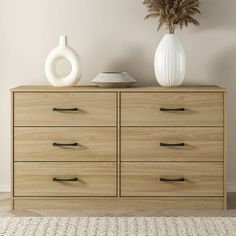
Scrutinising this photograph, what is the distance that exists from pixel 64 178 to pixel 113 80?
649 millimetres

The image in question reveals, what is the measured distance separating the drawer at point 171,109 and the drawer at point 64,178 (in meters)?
0.32

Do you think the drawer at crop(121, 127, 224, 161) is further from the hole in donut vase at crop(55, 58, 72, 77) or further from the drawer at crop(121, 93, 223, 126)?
the hole in donut vase at crop(55, 58, 72, 77)

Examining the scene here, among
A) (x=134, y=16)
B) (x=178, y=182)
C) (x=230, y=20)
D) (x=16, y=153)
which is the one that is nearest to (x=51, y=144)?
(x=16, y=153)

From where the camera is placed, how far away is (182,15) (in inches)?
158

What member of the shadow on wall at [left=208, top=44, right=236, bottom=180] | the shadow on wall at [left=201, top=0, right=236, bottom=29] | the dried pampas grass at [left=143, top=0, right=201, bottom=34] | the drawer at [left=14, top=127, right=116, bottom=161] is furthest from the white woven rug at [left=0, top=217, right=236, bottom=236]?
the shadow on wall at [left=201, top=0, right=236, bottom=29]

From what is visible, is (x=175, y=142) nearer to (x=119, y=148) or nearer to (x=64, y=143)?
(x=119, y=148)

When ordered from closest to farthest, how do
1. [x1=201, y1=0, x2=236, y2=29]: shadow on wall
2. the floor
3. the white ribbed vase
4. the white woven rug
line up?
the white woven rug → the floor → the white ribbed vase → [x1=201, y1=0, x2=236, y2=29]: shadow on wall

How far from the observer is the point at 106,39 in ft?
13.9

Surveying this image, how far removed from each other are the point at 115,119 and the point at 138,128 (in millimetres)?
144

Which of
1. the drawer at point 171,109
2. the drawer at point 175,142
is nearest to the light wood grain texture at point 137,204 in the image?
the drawer at point 175,142

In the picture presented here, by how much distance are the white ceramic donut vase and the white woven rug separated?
3.65ft

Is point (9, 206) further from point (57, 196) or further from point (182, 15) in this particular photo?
point (182, 15)

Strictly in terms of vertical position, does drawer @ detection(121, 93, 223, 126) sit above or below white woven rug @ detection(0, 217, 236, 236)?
above

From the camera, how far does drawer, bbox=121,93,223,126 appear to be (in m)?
3.78
